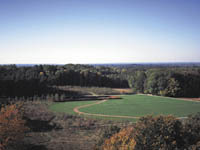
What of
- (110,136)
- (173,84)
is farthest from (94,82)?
(110,136)

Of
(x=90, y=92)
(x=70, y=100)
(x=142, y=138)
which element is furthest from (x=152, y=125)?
(x=90, y=92)

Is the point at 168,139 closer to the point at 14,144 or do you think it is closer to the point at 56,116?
the point at 14,144

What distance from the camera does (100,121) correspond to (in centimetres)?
2702

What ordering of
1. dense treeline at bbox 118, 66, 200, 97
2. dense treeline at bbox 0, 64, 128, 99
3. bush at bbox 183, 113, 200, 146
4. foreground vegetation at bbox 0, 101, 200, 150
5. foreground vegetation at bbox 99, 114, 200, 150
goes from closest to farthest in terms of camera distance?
1. foreground vegetation at bbox 99, 114, 200, 150
2. foreground vegetation at bbox 0, 101, 200, 150
3. bush at bbox 183, 113, 200, 146
4. dense treeline at bbox 0, 64, 128, 99
5. dense treeline at bbox 118, 66, 200, 97

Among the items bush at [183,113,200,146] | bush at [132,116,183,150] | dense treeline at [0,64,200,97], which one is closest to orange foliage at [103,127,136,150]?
bush at [132,116,183,150]

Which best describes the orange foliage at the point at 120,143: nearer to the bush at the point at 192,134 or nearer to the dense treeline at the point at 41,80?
the bush at the point at 192,134

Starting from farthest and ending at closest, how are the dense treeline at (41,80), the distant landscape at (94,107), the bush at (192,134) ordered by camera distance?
the dense treeline at (41,80)
the distant landscape at (94,107)
the bush at (192,134)

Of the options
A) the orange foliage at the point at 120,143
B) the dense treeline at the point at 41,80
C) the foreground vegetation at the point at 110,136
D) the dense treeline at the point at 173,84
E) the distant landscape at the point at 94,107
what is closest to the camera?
the orange foliage at the point at 120,143

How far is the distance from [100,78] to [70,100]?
31.3 m

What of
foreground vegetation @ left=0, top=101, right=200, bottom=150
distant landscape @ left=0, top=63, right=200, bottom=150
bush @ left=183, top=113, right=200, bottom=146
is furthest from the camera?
distant landscape @ left=0, top=63, right=200, bottom=150

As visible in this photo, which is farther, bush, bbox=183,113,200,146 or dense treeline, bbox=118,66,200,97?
dense treeline, bbox=118,66,200,97

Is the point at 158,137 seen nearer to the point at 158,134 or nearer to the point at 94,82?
the point at 158,134

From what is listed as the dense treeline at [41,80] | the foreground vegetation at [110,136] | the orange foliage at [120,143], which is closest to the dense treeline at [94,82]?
the dense treeline at [41,80]

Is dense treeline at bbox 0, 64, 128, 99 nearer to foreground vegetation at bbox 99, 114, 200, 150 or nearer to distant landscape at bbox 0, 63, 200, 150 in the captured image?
distant landscape at bbox 0, 63, 200, 150
